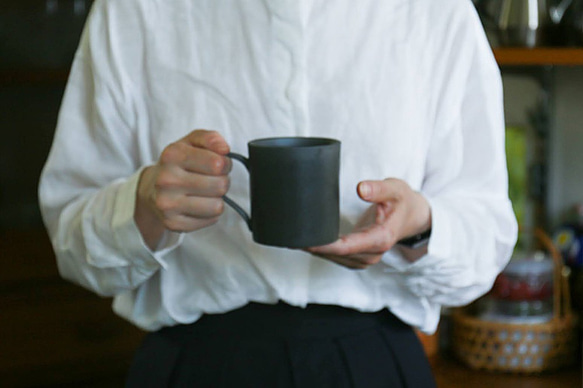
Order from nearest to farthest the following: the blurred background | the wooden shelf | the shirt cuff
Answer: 1. the shirt cuff
2. the wooden shelf
3. the blurred background

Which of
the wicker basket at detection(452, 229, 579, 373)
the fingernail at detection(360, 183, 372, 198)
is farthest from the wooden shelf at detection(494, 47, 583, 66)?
the fingernail at detection(360, 183, 372, 198)

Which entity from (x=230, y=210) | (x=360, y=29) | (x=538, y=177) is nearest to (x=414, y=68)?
(x=360, y=29)

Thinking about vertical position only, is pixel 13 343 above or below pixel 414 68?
below

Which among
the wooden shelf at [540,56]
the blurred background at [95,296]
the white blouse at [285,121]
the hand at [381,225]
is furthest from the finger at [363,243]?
the blurred background at [95,296]

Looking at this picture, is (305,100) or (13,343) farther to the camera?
(13,343)

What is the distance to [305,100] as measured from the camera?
0.95 m

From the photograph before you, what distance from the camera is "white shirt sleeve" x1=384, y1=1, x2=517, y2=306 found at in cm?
97

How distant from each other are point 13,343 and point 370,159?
1113mm

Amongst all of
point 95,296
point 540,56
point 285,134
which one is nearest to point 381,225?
point 285,134

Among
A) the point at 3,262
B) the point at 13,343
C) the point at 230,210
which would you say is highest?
the point at 230,210

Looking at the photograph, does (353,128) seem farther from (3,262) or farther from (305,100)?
(3,262)

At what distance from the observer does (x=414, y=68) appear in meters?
0.98

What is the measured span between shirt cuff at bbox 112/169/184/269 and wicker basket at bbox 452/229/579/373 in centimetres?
88

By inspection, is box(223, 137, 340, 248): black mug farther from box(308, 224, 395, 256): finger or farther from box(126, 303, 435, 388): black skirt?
box(126, 303, 435, 388): black skirt
